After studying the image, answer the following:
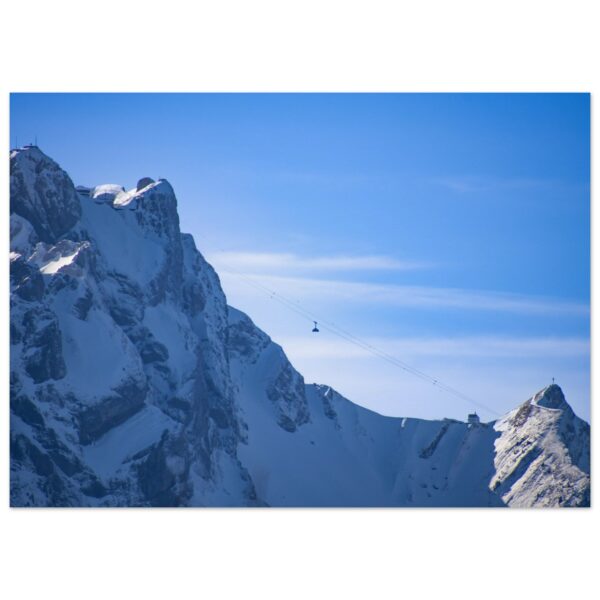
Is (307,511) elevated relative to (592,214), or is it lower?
lower

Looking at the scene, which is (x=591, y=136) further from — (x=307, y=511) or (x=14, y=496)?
(x=14, y=496)
